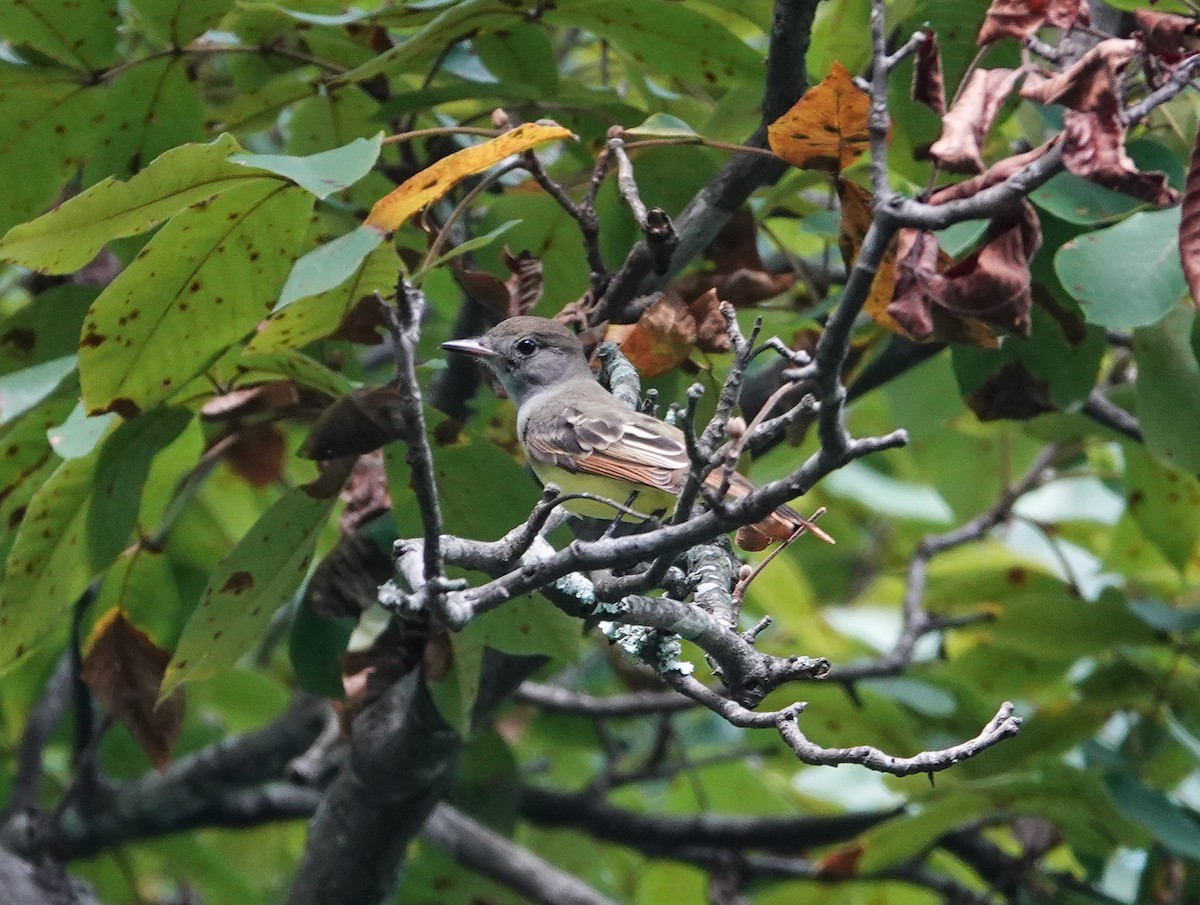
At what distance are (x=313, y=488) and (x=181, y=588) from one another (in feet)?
2.90

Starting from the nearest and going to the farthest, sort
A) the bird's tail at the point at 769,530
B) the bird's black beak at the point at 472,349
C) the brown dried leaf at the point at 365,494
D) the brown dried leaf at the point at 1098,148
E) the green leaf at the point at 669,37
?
the brown dried leaf at the point at 1098,148, the bird's tail at the point at 769,530, the green leaf at the point at 669,37, the brown dried leaf at the point at 365,494, the bird's black beak at the point at 472,349

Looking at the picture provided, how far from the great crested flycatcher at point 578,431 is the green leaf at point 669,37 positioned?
61cm

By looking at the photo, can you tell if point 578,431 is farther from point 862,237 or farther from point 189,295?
point 189,295

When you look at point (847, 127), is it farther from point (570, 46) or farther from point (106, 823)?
point (106, 823)

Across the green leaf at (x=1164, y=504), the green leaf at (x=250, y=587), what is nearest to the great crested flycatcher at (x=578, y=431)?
the green leaf at (x=250, y=587)

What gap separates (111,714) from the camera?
3109 millimetres

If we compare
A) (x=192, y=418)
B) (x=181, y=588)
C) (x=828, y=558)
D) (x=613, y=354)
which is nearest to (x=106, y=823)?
(x=181, y=588)

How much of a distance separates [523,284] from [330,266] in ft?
2.38

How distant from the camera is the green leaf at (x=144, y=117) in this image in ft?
9.53

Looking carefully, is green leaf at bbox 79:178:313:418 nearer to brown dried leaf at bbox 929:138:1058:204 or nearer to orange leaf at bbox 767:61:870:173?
orange leaf at bbox 767:61:870:173

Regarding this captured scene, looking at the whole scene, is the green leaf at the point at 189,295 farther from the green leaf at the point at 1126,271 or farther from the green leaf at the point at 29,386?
the green leaf at the point at 1126,271

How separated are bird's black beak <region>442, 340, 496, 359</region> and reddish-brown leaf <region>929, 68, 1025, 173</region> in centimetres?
150

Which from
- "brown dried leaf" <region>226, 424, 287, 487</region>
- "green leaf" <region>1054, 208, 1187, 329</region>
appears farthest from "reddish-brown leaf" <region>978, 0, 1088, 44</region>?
"brown dried leaf" <region>226, 424, 287, 487</region>

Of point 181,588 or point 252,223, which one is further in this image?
point 181,588
